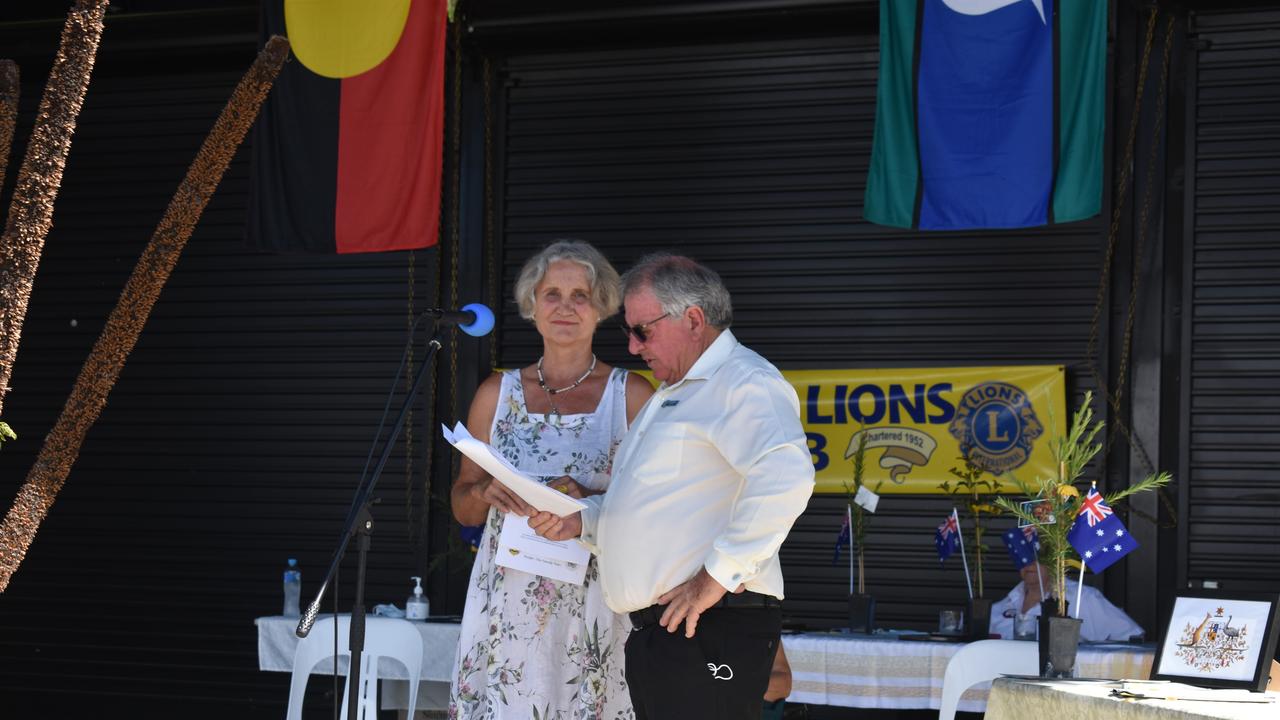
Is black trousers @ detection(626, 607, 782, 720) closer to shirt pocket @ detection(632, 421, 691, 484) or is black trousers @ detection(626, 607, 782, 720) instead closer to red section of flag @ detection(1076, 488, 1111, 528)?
shirt pocket @ detection(632, 421, 691, 484)

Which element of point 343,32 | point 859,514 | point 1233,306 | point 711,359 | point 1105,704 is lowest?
point 1105,704

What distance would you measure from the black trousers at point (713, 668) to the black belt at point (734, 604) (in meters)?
0.01

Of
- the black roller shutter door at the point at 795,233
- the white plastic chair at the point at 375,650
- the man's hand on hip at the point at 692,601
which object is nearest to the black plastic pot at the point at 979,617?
the black roller shutter door at the point at 795,233

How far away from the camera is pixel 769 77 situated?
7188 mm

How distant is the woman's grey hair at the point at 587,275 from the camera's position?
4.01 metres

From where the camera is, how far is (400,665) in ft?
19.3

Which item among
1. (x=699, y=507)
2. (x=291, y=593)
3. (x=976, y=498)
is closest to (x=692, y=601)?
(x=699, y=507)

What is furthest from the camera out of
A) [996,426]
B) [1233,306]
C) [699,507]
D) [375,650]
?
[996,426]

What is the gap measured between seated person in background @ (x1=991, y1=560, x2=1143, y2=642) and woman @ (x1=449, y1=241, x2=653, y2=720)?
8.41 ft

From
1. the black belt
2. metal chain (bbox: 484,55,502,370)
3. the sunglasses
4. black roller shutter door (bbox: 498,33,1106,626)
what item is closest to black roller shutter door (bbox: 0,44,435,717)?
metal chain (bbox: 484,55,502,370)

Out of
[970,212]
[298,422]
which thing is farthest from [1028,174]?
[298,422]

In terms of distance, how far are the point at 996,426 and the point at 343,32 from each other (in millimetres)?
3662

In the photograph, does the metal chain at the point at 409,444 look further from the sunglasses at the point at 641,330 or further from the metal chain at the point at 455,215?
the sunglasses at the point at 641,330

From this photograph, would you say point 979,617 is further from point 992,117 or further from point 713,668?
point 713,668
